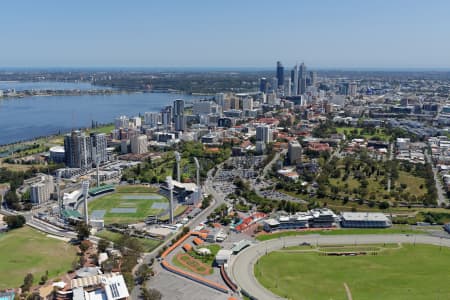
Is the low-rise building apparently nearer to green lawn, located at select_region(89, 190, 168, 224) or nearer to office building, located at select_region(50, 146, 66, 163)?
green lawn, located at select_region(89, 190, 168, 224)

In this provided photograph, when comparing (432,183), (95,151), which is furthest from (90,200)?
(432,183)

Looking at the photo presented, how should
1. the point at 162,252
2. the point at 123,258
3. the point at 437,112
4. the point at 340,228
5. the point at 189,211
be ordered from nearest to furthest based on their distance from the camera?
the point at 123,258 < the point at 162,252 < the point at 340,228 < the point at 189,211 < the point at 437,112

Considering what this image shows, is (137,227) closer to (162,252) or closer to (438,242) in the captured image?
(162,252)

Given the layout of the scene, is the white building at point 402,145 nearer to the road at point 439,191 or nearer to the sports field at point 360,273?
the road at point 439,191

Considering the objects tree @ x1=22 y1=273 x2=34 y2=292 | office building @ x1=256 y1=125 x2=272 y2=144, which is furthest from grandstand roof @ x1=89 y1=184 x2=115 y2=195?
office building @ x1=256 y1=125 x2=272 y2=144

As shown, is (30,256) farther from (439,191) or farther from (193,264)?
(439,191)

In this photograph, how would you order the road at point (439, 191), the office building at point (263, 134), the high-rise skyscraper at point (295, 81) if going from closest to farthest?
the road at point (439, 191) < the office building at point (263, 134) < the high-rise skyscraper at point (295, 81)

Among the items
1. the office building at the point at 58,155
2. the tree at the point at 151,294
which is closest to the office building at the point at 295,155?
the office building at the point at 58,155

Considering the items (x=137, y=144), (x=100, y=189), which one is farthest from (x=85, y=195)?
(x=137, y=144)
